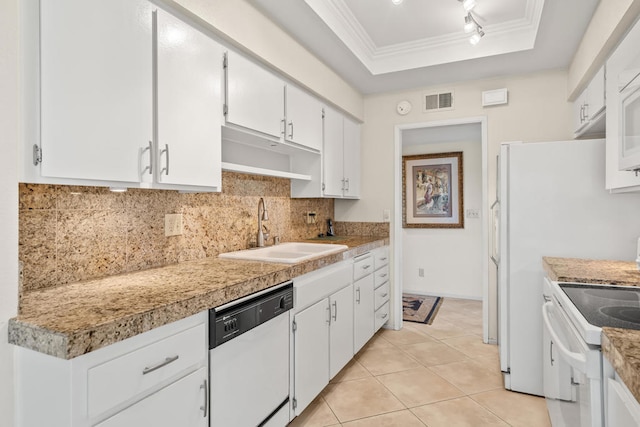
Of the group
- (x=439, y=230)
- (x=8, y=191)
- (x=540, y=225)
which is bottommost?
(x=439, y=230)

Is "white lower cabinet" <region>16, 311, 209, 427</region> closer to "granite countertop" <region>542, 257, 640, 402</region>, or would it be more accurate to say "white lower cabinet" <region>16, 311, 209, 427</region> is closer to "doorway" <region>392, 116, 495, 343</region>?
"granite countertop" <region>542, 257, 640, 402</region>

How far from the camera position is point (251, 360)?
1.57 m

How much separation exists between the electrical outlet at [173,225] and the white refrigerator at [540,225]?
210 centimetres

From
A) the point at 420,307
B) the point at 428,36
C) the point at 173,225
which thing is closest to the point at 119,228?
the point at 173,225

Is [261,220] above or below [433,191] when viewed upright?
below

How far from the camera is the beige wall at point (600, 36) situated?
1683mm

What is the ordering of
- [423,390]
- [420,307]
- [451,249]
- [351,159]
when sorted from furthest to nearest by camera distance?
[451,249] → [420,307] → [351,159] → [423,390]

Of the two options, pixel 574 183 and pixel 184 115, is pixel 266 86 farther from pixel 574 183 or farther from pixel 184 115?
pixel 574 183

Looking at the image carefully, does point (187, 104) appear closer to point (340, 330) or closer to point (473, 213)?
point (340, 330)

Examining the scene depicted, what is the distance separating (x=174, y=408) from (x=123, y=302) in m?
0.39

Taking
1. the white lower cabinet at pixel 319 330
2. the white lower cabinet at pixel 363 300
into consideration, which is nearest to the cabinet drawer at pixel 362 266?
the white lower cabinet at pixel 363 300

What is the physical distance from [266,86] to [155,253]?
1.18m

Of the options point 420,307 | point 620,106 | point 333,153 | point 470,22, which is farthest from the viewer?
point 420,307

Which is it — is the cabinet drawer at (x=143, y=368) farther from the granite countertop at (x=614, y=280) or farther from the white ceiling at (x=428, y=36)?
the white ceiling at (x=428, y=36)
